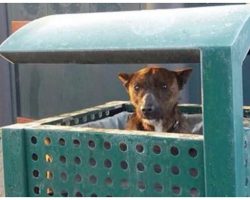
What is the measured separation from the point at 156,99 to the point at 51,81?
2.94m

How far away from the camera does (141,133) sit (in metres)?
1.66

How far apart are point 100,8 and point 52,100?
1.00m

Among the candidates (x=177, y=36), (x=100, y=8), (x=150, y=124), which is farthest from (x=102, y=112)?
(x=100, y=8)

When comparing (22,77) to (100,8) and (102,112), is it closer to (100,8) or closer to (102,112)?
(100,8)

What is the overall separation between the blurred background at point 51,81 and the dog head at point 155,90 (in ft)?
6.83

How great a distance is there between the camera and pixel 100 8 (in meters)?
5.46

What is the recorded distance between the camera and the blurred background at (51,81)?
17.7ft

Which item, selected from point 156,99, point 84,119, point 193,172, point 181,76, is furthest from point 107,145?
point 181,76

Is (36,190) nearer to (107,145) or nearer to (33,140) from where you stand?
(33,140)

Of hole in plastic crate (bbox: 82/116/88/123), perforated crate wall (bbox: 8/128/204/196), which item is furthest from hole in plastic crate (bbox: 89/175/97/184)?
hole in plastic crate (bbox: 82/116/88/123)

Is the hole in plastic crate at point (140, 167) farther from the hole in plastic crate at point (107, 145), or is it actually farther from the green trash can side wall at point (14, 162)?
the green trash can side wall at point (14, 162)

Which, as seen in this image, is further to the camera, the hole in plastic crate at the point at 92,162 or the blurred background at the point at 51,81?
the blurred background at the point at 51,81

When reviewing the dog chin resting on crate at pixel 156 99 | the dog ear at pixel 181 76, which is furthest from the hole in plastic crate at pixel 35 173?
the dog ear at pixel 181 76

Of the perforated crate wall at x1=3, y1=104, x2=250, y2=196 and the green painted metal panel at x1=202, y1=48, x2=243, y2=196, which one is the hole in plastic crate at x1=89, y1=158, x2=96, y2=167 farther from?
the green painted metal panel at x1=202, y1=48, x2=243, y2=196
